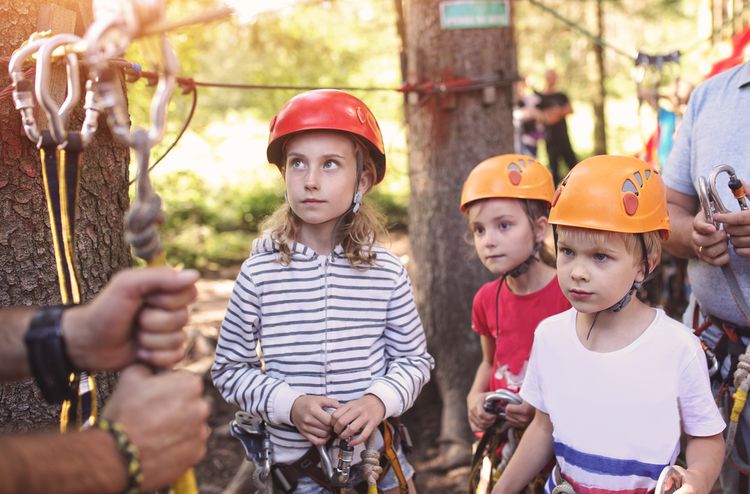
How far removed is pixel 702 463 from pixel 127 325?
1.81 metres

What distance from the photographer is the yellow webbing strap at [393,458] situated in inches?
105

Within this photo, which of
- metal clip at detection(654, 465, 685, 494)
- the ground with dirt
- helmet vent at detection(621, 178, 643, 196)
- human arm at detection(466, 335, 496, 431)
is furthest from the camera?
the ground with dirt

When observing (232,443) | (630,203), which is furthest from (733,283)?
(232,443)

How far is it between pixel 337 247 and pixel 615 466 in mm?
1312

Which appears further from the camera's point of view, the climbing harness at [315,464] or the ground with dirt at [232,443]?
the ground with dirt at [232,443]

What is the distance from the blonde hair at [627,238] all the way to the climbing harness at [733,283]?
0.29 meters

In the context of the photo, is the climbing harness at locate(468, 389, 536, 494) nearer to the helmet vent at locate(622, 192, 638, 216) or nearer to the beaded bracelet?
the helmet vent at locate(622, 192, 638, 216)

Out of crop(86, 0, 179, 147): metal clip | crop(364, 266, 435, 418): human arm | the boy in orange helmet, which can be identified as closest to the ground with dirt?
crop(364, 266, 435, 418): human arm

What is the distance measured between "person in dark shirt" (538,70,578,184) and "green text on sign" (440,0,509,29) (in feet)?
26.9

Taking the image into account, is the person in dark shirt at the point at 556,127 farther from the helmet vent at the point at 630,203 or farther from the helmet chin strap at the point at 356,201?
the helmet vent at the point at 630,203

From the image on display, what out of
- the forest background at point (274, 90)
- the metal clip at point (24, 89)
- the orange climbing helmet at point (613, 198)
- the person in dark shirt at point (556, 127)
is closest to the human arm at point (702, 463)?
the orange climbing helmet at point (613, 198)

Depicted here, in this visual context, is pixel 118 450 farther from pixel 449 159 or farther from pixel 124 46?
pixel 449 159

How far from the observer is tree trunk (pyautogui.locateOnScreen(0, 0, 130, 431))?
2.53 meters

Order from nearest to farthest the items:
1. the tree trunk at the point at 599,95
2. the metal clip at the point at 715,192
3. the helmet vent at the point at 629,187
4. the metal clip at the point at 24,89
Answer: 1. the metal clip at the point at 24,89
2. the helmet vent at the point at 629,187
3. the metal clip at the point at 715,192
4. the tree trunk at the point at 599,95
